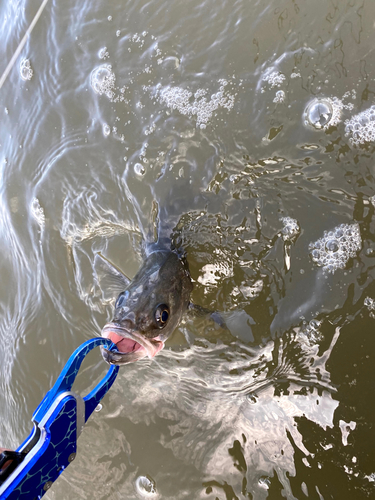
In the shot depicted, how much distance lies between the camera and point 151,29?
462 centimetres

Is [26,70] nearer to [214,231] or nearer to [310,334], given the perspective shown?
[214,231]

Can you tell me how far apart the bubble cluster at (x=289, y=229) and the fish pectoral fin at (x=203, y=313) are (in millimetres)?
1002

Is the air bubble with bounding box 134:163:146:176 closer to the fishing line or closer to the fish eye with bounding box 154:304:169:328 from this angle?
the fish eye with bounding box 154:304:169:328

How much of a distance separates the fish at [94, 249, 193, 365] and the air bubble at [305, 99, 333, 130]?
1.85m

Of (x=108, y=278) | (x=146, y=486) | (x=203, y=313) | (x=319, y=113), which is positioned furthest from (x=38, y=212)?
(x=319, y=113)

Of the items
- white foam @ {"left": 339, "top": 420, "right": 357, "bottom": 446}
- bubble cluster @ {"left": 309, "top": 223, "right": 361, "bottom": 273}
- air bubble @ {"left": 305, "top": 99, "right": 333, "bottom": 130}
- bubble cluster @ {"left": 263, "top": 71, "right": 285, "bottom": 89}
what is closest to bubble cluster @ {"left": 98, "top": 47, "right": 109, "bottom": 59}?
bubble cluster @ {"left": 263, "top": 71, "right": 285, "bottom": 89}

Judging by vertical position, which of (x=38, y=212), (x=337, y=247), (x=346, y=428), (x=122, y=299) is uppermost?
(x=38, y=212)

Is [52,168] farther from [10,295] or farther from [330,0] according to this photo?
[330,0]

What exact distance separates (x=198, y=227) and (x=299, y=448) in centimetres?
223

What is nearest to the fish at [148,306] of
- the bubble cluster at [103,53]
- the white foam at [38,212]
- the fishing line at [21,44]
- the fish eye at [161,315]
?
the fish eye at [161,315]

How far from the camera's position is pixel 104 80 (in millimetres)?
4746

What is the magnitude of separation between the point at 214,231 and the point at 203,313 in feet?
2.75

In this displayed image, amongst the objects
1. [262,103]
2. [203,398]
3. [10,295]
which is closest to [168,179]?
[262,103]

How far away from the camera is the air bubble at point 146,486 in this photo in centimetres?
375
